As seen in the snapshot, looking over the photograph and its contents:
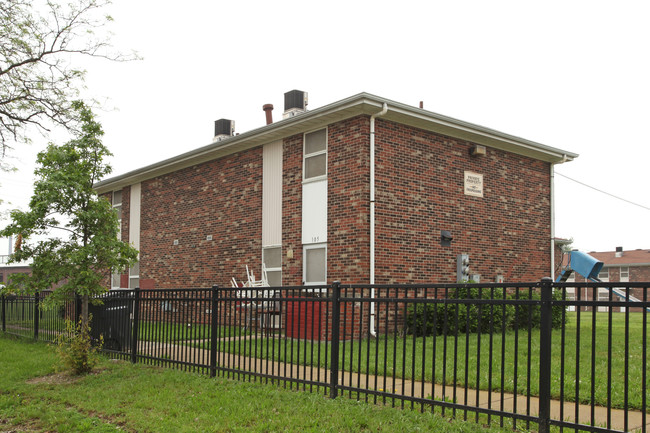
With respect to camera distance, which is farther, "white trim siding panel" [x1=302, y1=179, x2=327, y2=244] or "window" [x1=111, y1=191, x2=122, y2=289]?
"window" [x1=111, y1=191, x2=122, y2=289]

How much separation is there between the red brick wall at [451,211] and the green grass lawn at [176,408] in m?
6.19

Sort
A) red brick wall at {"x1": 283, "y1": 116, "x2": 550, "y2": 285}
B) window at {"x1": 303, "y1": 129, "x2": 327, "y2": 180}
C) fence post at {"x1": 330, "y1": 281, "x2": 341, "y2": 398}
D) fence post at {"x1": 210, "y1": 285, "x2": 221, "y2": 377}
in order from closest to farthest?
fence post at {"x1": 330, "y1": 281, "x2": 341, "y2": 398} → fence post at {"x1": 210, "y1": 285, "x2": 221, "y2": 377} → red brick wall at {"x1": 283, "y1": 116, "x2": 550, "y2": 285} → window at {"x1": 303, "y1": 129, "x2": 327, "y2": 180}

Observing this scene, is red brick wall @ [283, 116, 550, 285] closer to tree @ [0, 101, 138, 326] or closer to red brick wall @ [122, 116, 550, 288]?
red brick wall @ [122, 116, 550, 288]

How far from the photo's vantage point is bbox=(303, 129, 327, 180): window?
1386 cm

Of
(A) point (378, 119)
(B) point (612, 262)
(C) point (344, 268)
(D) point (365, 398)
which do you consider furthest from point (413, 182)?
(B) point (612, 262)

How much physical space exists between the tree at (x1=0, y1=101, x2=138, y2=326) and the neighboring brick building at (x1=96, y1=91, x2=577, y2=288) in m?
5.01

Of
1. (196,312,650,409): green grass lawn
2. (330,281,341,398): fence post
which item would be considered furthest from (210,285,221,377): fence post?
(330,281,341,398): fence post

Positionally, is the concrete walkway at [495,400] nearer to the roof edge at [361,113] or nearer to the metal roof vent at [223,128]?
the roof edge at [361,113]

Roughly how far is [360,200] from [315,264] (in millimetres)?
2138

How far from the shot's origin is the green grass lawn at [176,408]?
18.0ft

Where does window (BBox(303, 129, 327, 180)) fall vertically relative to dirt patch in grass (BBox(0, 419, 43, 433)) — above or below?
above

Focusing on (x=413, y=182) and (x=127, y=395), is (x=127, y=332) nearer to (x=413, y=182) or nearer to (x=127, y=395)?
(x=127, y=395)

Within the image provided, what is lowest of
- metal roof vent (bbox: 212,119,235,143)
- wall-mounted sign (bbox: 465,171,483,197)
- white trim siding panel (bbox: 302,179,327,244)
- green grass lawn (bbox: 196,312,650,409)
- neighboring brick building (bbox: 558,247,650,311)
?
neighboring brick building (bbox: 558,247,650,311)

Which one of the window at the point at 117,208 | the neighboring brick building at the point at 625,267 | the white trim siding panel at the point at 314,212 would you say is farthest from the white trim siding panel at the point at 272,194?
the neighboring brick building at the point at 625,267
